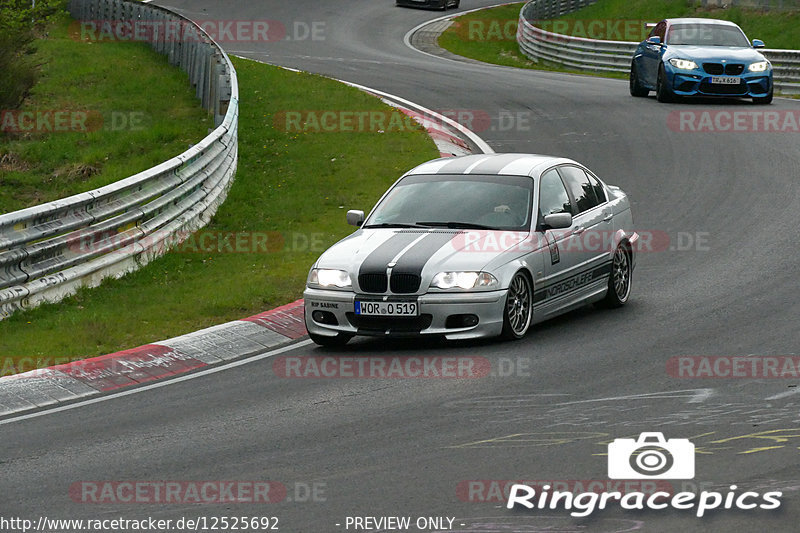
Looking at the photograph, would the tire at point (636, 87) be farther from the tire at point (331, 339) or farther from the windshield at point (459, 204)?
the tire at point (331, 339)

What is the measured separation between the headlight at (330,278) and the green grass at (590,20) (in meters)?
23.6

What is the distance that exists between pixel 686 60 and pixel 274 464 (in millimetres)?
19061

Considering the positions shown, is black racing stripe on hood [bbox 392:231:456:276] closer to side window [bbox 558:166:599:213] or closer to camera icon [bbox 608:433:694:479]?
side window [bbox 558:166:599:213]

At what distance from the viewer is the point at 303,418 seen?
29.5 feet

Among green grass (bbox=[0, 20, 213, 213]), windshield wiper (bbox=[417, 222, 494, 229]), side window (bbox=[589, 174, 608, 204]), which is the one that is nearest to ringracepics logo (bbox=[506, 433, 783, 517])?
windshield wiper (bbox=[417, 222, 494, 229])

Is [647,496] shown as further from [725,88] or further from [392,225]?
[725,88]

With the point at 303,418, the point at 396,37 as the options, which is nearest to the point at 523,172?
the point at 303,418

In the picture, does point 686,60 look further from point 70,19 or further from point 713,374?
point 70,19

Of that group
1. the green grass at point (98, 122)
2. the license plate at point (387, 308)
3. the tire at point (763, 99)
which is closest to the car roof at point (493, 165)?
the license plate at point (387, 308)

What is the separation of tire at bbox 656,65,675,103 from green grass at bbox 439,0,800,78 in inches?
314

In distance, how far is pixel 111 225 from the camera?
559 inches

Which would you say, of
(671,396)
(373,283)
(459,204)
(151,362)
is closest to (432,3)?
(459,204)

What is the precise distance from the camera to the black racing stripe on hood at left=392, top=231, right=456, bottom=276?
1101 cm

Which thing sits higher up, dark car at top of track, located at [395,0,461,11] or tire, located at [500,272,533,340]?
tire, located at [500,272,533,340]
